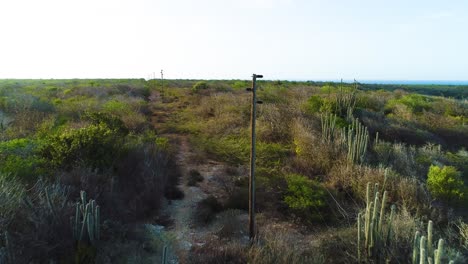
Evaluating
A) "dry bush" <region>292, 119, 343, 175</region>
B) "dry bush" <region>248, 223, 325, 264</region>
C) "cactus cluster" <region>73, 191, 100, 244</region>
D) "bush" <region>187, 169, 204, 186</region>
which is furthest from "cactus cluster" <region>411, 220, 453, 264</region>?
"bush" <region>187, 169, 204, 186</region>

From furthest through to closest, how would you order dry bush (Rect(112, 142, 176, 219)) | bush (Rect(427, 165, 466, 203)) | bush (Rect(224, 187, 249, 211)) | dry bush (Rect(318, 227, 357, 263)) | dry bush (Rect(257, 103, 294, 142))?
dry bush (Rect(257, 103, 294, 142)) < bush (Rect(224, 187, 249, 211)) < bush (Rect(427, 165, 466, 203)) < dry bush (Rect(112, 142, 176, 219)) < dry bush (Rect(318, 227, 357, 263))

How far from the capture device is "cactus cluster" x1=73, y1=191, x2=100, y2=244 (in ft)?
14.8

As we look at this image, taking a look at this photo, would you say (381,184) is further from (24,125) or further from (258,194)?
(24,125)

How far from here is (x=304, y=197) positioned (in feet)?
21.8

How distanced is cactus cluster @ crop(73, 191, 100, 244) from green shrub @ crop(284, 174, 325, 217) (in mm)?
3696

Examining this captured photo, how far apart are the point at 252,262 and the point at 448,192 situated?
5.01m

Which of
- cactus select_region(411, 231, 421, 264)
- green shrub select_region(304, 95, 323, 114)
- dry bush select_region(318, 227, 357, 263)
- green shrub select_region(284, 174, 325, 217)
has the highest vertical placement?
green shrub select_region(304, 95, 323, 114)

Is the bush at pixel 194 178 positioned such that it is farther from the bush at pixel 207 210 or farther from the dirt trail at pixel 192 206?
the bush at pixel 207 210

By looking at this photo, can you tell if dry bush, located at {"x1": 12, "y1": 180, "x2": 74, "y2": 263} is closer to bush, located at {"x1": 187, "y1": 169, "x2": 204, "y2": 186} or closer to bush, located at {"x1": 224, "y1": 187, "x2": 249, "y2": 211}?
bush, located at {"x1": 224, "y1": 187, "x2": 249, "y2": 211}

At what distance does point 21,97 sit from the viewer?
14.7 meters

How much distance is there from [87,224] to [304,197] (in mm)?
4123

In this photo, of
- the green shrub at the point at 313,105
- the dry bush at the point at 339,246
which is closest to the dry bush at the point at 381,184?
the dry bush at the point at 339,246

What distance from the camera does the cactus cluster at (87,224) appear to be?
4496 mm

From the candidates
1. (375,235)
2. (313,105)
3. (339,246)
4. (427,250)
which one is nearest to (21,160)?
(339,246)
